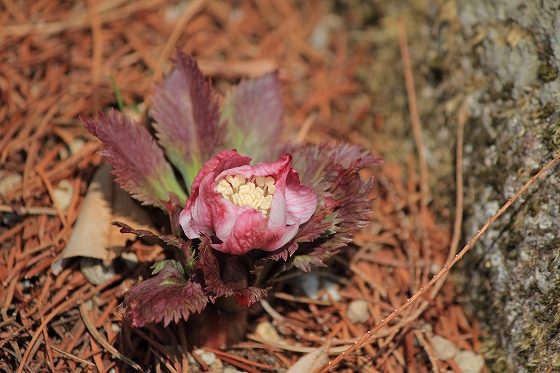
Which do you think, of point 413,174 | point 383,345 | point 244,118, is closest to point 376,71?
point 413,174

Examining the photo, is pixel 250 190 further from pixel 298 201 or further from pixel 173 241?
pixel 173 241

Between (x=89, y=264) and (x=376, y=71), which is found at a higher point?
(x=376, y=71)

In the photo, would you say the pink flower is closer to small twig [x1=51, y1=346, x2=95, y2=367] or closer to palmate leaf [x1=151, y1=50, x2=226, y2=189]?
palmate leaf [x1=151, y1=50, x2=226, y2=189]

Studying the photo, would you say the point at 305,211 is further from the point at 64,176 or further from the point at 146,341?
the point at 64,176

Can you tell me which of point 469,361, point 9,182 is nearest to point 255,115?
point 9,182

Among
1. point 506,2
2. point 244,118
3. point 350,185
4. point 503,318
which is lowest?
point 503,318

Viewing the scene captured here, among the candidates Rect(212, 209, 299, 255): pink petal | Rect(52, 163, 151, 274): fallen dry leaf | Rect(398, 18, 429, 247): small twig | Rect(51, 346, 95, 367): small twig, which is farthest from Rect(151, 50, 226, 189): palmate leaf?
Rect(398, 18, 429, 247): small twig

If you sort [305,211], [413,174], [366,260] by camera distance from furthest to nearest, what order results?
[413,174]
[366,260]
[305,211]
